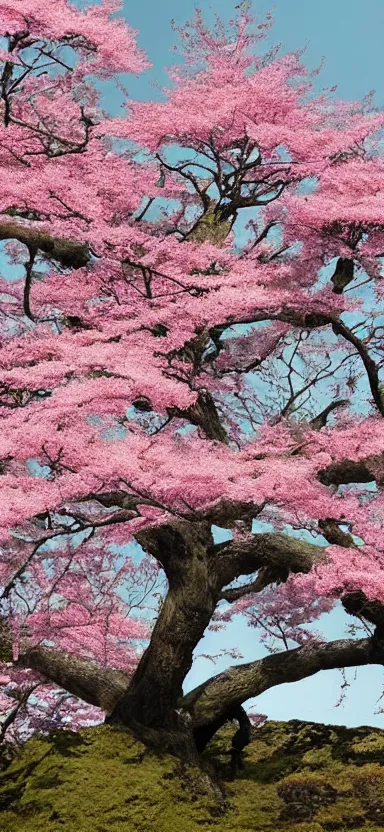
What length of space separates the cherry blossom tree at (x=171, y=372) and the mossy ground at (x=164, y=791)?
402 millimetres

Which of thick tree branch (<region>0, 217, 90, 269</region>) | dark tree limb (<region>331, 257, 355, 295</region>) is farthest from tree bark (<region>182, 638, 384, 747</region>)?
thick tree branch (<region>0, 217, 90, 269</region>)

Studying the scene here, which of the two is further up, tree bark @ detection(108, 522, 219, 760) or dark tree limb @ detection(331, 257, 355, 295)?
dark tree limb @ detection(331, 257, 355, 295)

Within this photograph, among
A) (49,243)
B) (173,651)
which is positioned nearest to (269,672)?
(173,651)

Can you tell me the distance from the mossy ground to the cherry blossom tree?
1.32 feet

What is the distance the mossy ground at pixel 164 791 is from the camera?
6.29 metres

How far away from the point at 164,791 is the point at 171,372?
11.1ft

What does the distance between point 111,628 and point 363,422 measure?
11.7 ft

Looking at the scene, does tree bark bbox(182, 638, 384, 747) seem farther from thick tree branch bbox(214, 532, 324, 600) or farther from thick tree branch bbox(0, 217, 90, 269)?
thick tree branch bbox(0, 217, 90, 269)

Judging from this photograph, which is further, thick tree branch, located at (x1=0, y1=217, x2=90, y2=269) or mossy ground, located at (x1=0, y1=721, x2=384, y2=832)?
thick tree branch, located at (x1=0, y1=217, x2=90, y2=269)

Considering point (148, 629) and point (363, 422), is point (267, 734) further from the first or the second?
point (363, 422)

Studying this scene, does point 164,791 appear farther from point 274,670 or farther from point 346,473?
point 346,473

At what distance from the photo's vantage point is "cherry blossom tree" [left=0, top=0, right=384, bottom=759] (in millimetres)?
6223

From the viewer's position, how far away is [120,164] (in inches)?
323

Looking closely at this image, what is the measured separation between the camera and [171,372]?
6.88 meters
